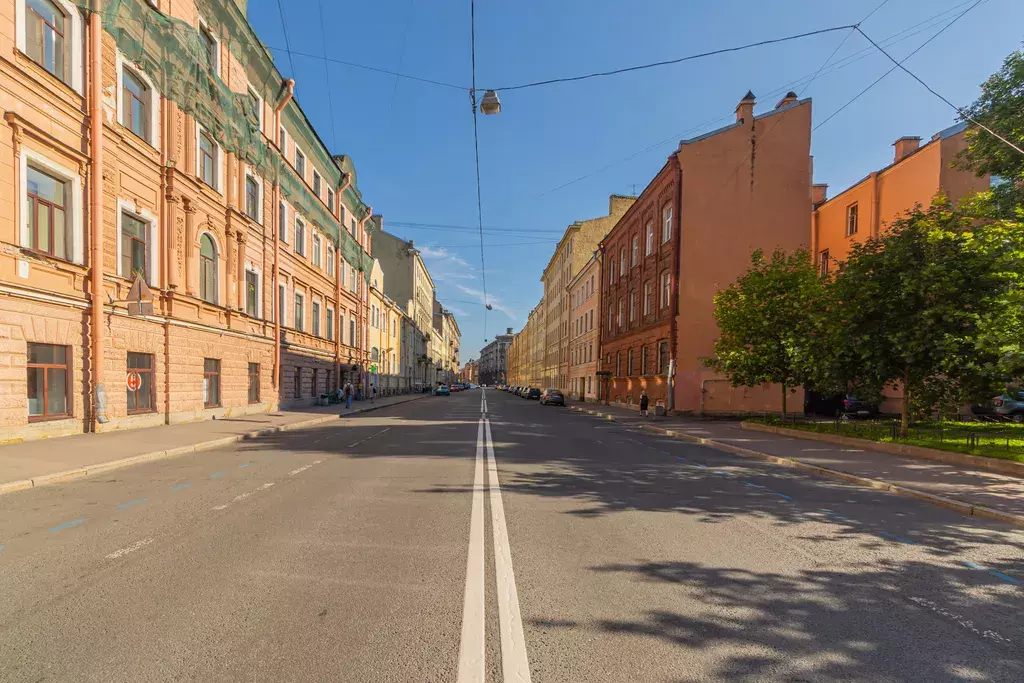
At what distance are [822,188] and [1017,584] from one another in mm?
38898

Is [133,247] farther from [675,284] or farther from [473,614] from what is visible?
[675,284]

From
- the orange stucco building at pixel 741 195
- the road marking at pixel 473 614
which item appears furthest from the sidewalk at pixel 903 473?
the orange stucco building at pixel 741 195

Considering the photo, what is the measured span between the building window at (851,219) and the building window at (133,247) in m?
34.5

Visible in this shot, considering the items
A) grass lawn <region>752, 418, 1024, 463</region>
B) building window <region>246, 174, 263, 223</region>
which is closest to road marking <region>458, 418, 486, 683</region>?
grass lawn <region>752, 418, 1024, 463</region>

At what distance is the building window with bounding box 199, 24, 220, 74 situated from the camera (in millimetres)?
19013

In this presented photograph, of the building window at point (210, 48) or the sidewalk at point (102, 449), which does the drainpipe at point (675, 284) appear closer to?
the sidewalk at point (102, 449)

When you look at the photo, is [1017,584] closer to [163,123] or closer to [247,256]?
[163,123]

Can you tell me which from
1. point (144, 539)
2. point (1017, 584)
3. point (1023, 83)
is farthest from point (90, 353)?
point (1023, 83)

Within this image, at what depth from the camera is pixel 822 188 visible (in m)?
36.9

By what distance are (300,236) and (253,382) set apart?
31.3 ft

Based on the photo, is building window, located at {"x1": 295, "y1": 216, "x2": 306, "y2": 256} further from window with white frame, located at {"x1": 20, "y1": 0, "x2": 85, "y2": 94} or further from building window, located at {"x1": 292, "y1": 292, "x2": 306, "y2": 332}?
window with white frame, located at {"x1": 20, "y1": 0, "x2": 85, "y2": 94}

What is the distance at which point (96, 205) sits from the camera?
13.5m

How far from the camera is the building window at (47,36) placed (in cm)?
1212

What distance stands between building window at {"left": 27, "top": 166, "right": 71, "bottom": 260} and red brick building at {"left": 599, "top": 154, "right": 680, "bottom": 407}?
80.5 feet
